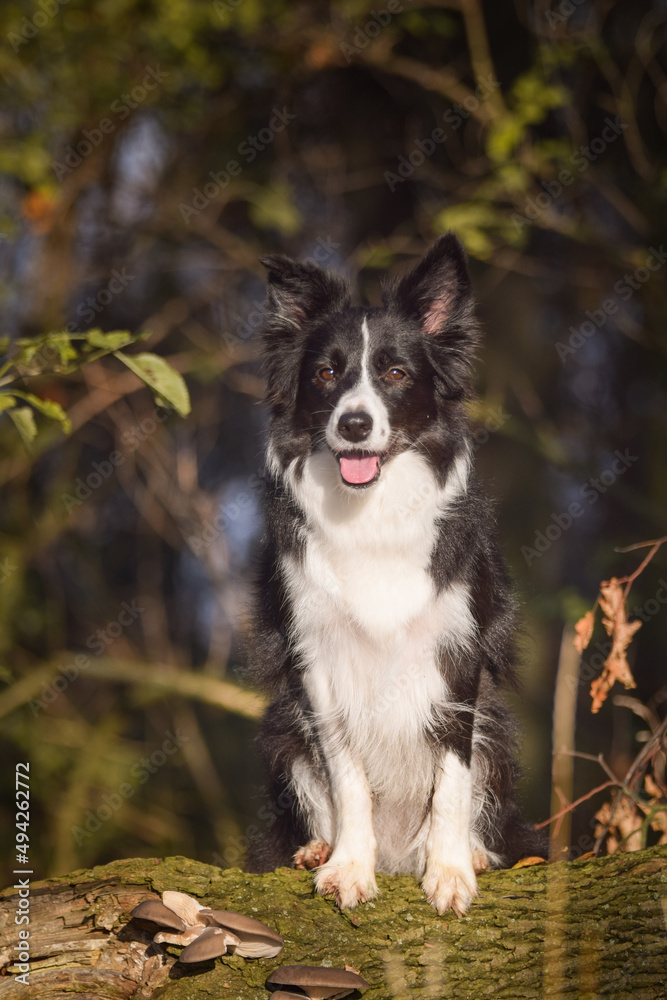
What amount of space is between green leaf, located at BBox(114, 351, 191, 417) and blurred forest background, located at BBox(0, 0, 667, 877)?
10.2 feet

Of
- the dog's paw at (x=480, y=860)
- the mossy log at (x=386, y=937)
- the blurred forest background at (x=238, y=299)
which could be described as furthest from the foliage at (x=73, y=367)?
the blurred forest background at (x=238, y=299)

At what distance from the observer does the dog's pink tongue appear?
11.0 ft

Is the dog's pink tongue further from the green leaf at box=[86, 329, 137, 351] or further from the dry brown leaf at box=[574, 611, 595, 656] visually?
the dry brown leaf at box=[574, 611, 595, 656]

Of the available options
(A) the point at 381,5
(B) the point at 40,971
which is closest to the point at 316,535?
(B) the point at 40,971

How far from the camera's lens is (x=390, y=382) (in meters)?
3.52

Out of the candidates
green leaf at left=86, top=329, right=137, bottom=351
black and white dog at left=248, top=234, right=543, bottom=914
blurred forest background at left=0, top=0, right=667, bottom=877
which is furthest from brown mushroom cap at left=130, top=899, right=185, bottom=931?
blurred forest background at left=0, top=0, right=667, bottom=877

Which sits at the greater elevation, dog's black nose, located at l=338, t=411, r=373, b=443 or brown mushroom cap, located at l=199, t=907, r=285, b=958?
dog's black nose, located at l=338, t=411, r=373, b=443

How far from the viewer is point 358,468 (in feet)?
11.0

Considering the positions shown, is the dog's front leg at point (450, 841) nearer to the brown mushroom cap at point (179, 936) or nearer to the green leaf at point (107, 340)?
the brown mushroom cap at point (179, 936)

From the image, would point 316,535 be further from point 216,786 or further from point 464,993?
point 216,786

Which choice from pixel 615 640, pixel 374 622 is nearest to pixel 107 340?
pixel 374 622

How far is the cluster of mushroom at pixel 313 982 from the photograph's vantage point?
92.3 inches

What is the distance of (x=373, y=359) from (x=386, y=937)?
79.3 inches

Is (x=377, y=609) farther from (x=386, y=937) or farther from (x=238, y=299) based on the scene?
(x=238, y=299)
